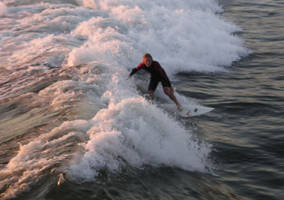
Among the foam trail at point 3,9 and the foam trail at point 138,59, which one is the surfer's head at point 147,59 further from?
the foam trail at point 3,9

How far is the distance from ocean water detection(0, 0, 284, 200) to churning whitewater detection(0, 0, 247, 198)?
0.03m

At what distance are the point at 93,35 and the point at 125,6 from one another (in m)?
6.23

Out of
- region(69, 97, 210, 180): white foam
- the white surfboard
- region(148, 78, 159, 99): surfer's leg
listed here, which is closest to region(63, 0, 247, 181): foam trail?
region(69, 97, 210, 180): white foam

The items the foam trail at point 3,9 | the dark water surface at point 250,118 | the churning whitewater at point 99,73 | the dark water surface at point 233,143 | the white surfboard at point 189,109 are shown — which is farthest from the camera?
the foam trail at point 3,9

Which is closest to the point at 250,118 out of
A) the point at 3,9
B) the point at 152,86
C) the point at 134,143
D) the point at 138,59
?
the point at 152,86

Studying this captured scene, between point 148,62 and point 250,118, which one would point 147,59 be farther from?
point 250,118

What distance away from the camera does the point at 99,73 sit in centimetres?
1056

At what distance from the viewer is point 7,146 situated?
7.13 m

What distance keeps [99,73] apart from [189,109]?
256 cm

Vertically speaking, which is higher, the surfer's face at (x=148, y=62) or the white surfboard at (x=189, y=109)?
the surfer's face at (x=148, y=62)

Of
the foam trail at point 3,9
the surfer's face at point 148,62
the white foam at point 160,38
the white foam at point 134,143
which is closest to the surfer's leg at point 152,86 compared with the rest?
the surfer's face at point 148,62

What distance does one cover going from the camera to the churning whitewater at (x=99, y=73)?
6.00m

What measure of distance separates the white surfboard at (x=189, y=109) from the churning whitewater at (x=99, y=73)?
604 millimetres

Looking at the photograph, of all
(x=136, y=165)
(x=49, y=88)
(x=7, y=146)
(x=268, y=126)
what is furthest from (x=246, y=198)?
(x=49, y=88)
